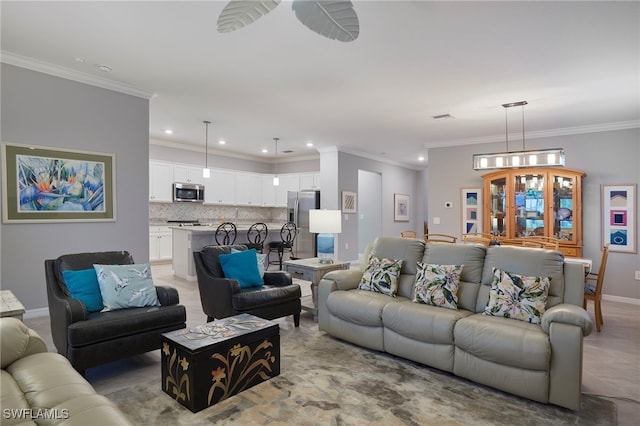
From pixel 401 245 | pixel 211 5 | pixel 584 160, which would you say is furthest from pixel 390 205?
pixel 211 5

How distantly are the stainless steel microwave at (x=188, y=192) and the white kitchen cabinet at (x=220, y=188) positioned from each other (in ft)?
0.62

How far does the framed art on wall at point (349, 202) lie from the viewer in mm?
7875

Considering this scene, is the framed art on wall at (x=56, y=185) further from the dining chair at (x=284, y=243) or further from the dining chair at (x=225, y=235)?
the dining chair at (x=284, y=243)

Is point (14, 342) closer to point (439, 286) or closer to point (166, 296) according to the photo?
point (166, 296)

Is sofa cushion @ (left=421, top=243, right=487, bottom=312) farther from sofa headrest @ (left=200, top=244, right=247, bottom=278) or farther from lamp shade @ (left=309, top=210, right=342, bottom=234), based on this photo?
sofa headrest @ (left=200, top=244, right=247, bottom=278)

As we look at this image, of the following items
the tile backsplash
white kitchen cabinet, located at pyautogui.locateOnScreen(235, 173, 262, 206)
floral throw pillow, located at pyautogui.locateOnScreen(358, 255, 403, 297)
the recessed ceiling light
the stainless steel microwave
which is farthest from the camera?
white kitchen cabinet, located at pyautogui.locateOnScreen(235, 173, 262, 206)

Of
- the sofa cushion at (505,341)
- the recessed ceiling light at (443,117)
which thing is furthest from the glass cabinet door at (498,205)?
the sofa cushion at (505,341)

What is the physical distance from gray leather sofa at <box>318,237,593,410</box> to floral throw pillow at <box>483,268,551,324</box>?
79mm

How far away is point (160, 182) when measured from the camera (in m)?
7.60

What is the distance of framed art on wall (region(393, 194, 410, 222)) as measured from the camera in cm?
981

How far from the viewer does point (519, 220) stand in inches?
226

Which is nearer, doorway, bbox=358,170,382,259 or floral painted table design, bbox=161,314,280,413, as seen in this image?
floral painted table design, bbox=161,314,280,413

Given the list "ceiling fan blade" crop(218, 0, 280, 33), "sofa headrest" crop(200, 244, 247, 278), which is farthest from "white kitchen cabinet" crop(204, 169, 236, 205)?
"ceiling fan blade" crop(218, 0, 280, 33)

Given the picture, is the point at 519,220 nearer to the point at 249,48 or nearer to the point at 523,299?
the point at 523,299
